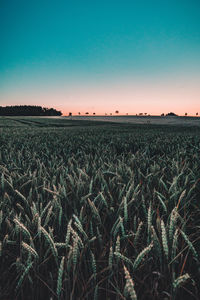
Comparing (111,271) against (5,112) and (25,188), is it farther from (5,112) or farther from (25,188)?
(5,112)

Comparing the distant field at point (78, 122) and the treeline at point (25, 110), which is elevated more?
the treeline at point (25, 110)

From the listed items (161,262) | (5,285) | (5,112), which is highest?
(5,112)

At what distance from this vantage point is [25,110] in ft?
308

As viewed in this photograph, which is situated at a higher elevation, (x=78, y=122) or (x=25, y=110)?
(x=25, y=110)

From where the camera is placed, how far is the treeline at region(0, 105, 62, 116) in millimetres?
91113

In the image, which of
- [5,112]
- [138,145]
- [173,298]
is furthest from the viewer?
[5,112]

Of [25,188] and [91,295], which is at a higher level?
[25,188]

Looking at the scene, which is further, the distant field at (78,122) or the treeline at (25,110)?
the treeline at (25,110)

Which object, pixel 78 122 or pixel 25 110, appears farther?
pixel 25 110

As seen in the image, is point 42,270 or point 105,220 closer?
point 42,270

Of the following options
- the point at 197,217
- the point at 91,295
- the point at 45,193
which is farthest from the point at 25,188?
the point at 197,217

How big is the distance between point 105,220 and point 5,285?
0.58m

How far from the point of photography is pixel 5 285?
741 millimetres

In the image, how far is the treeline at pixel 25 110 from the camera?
91.1 m
